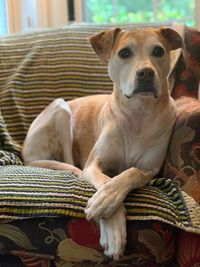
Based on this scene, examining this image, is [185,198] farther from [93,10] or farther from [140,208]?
[93,10]

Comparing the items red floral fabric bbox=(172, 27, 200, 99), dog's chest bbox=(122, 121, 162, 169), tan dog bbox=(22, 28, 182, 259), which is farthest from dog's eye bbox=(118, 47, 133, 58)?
red floral fabric bbox=(172, 27, 200, 99)

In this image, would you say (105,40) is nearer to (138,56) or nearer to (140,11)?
(138,56)

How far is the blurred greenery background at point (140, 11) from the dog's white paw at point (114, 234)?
1880mm

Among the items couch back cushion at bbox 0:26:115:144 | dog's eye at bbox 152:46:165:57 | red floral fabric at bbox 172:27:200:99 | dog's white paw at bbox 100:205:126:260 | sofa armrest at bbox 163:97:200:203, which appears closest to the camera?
dog's white paw at bbox 100:205:126:260

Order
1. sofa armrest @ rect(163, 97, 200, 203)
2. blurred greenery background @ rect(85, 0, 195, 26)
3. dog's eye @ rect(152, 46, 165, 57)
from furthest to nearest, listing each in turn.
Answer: blurred greenery background @ rect(85, 0, 195, 26), dog's eye @ rect(152, 46, 165, 57), sofa armrest @ rect(163, 97, 200, 203)

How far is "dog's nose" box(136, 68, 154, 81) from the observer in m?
1.63

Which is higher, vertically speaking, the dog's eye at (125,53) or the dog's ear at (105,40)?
the dog's ear at (105,40)

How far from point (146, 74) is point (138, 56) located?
0.13 meters

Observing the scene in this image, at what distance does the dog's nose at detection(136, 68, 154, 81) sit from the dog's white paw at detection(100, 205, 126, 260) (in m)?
0.49

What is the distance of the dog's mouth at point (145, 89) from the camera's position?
1.64 meters

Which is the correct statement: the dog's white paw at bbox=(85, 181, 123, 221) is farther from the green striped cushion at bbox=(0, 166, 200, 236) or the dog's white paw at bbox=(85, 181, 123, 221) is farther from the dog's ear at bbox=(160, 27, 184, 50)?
the dog's ear at bbox=(160, 27, 184, 50)

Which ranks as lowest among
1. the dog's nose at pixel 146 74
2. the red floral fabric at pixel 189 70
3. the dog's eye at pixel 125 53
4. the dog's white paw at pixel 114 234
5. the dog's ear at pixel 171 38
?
the dog's white paw at pixel 114 234

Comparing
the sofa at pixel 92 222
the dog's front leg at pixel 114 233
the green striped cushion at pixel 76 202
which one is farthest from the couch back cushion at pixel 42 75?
the dog's front leg at pixel 114 233

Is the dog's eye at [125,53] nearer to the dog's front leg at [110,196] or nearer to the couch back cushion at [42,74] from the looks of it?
the dog's front leg at [110,196]
